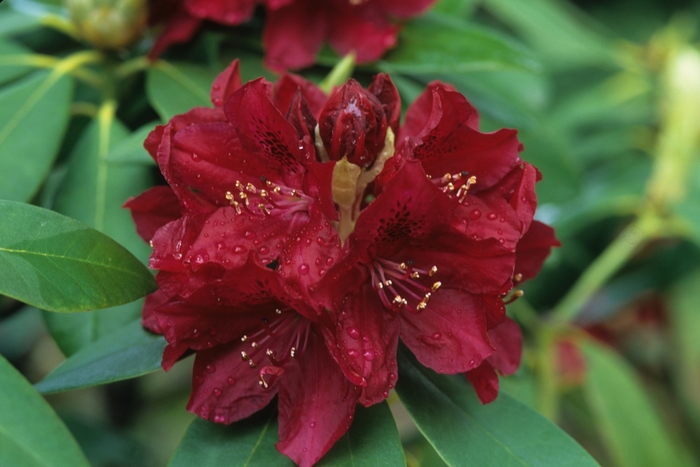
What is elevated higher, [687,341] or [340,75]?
[340,75]

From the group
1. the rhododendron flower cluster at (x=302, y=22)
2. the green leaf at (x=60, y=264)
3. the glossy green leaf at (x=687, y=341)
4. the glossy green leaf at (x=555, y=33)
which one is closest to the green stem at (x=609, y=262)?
the glossy green leaf at (x=687, y=341)

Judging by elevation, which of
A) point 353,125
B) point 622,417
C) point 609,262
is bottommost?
point 622,417

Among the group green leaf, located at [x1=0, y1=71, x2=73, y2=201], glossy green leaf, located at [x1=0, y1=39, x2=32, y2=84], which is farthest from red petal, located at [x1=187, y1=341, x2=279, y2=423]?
glossy green leaf, located at [x1=0, y1=39, x2=32, y2=84]

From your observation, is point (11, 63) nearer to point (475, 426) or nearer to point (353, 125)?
point (353, 125)

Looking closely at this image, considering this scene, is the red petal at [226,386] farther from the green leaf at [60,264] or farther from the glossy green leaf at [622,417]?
the glossy green leaf at [622,417]

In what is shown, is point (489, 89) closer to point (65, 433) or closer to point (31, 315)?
point (65, 433)

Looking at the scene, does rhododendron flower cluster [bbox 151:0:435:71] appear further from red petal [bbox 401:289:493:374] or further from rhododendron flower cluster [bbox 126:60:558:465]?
red petal [bbox 401:289:493:374]

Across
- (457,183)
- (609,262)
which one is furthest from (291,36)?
(609,262)
